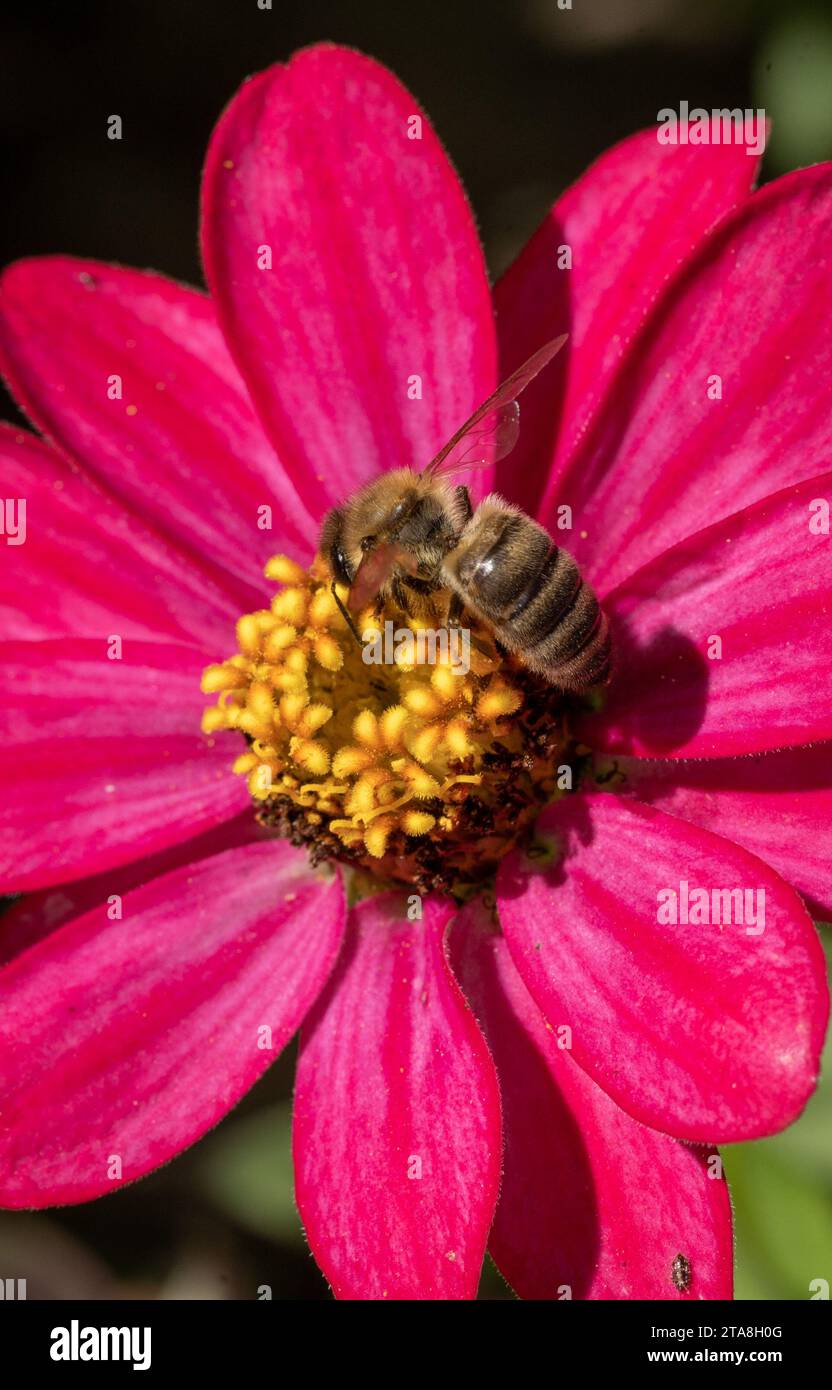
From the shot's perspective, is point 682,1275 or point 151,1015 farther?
point 151,1015

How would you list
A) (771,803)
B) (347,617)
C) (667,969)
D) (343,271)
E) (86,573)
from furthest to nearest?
(86,573) → (343,271) → (347,617) → (771,803) → (667,969)

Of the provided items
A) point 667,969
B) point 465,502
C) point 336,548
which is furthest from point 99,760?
point 667,969

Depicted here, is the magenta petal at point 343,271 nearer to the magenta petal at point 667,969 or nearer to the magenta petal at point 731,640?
the magenta petal at point 731,640

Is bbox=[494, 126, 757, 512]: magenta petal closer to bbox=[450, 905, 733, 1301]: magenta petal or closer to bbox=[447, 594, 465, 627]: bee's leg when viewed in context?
bbox=[447, 594, 465, 627]: bee's leg

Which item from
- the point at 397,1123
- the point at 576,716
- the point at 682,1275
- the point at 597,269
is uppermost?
the point at 597,269

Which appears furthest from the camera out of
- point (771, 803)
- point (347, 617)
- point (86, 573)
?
point (86, 573)

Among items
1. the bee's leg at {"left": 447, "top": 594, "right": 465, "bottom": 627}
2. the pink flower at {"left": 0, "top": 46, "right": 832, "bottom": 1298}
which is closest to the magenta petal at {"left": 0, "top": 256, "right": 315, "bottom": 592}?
the pink flower at {"left": 0, "top": 46, "right": 832, "bottom": 1298}

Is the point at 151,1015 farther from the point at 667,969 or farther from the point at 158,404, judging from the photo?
the point at 158,404
